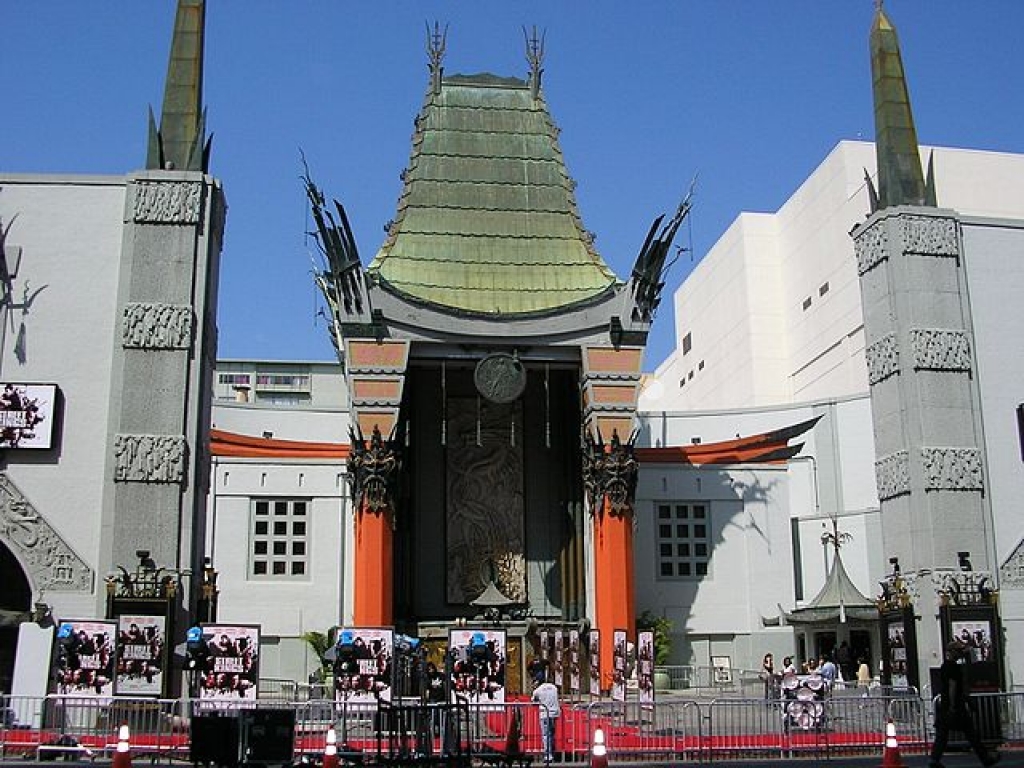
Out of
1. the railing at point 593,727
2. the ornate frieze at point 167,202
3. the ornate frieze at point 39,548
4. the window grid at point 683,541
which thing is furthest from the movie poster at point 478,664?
the window grid at point 683,541

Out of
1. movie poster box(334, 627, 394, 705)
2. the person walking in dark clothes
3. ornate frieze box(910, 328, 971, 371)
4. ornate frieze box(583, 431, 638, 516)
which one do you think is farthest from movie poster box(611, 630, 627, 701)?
the person walking in dark clothes

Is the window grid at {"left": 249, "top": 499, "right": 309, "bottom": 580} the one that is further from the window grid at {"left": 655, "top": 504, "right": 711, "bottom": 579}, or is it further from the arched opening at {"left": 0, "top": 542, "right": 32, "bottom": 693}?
the arched opening at {"left": 0, "top": 542, "right": 32, "bottom": 693}

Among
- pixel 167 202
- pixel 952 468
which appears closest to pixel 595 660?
pixel 952 468

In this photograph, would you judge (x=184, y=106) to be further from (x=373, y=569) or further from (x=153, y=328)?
(x=373, y=569)

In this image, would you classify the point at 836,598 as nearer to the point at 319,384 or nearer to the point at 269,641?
the point at 269,641

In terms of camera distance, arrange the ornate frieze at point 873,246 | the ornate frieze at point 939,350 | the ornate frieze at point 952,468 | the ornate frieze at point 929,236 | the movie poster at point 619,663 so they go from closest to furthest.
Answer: the ornate frieze at point 952,468 → the ornate frieze at point 939,350 → the ornate frieze at point 929,236 → the ornate frieze at point 873,246 → the movie poster at point 619,663

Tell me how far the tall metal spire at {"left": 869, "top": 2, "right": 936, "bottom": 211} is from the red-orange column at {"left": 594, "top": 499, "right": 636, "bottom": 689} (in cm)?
1310

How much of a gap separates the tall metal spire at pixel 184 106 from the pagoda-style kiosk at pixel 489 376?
9.84 meters

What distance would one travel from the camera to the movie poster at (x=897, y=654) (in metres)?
26.4

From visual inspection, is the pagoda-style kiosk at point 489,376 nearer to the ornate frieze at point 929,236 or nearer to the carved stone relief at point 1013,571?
the ornate frieze at point 929,236

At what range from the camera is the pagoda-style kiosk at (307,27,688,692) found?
38438 millimetres

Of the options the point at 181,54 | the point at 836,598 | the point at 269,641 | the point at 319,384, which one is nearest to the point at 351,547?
the point at 269,641

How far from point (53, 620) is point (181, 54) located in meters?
12.5

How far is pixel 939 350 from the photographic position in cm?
2806
